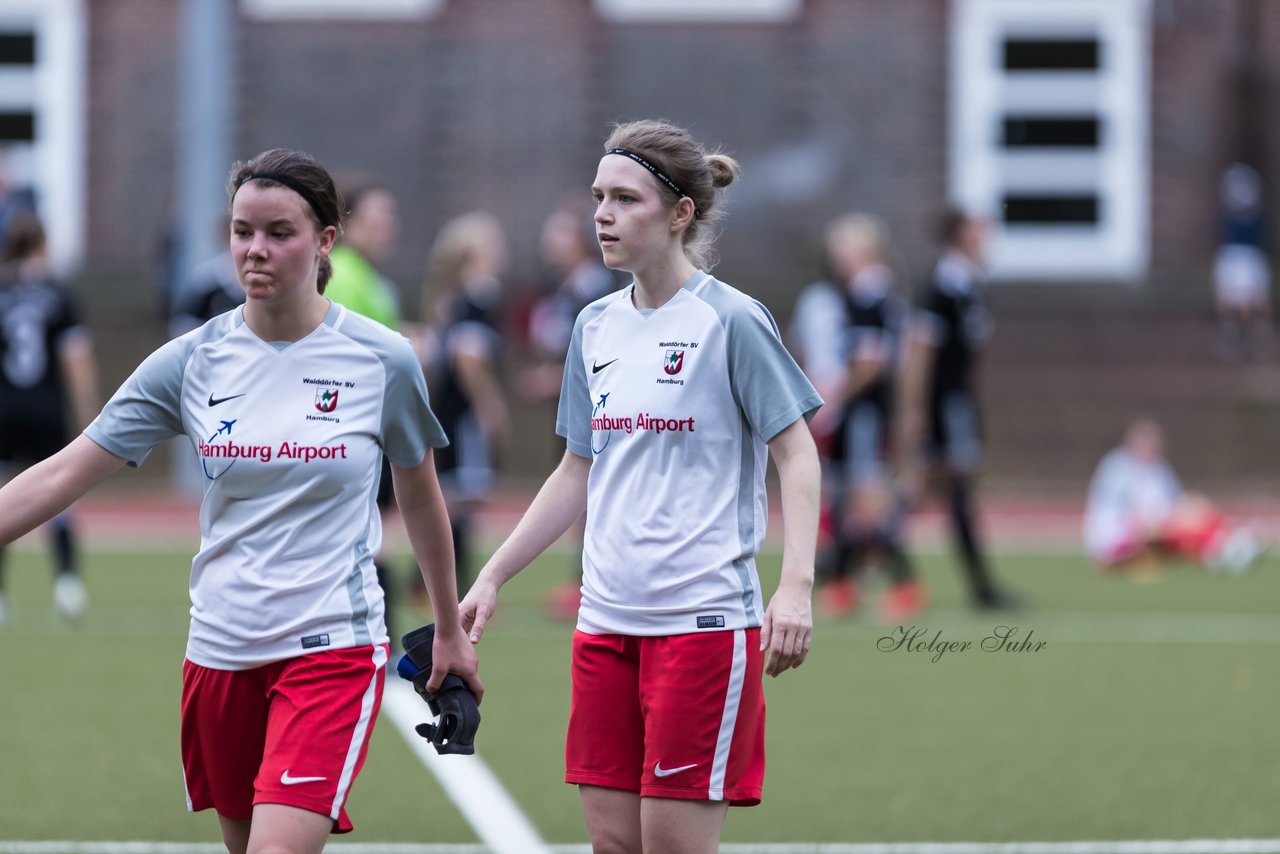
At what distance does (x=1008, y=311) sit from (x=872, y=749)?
56.4ft

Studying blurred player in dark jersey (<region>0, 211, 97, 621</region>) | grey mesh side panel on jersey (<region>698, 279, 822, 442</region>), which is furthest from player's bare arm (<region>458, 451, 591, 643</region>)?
blurred player in dark jersey (<region>0, 211, 97, 621</region>)

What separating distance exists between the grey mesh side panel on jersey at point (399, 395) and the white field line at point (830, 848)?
82.3 inches

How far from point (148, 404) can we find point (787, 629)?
1.50 metres

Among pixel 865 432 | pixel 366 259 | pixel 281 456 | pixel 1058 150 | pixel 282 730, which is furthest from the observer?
pixel 1058 150

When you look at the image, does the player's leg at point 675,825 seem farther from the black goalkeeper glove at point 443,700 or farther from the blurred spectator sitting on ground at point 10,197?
the blurred spectator sitting on ground at point 10,197

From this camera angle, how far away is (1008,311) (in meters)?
24.6

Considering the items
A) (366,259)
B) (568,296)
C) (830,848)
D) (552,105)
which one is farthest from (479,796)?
(552,105)

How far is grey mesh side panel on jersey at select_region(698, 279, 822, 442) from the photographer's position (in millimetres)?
4461

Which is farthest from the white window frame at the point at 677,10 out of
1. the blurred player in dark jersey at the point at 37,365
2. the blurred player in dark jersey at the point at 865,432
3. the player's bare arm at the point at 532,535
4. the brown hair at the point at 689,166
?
the player's bare arm at the point at 532,535

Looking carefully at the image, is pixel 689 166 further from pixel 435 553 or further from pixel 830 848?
pixel 830 848

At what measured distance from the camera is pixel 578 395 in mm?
4777

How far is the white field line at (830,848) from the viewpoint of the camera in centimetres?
617

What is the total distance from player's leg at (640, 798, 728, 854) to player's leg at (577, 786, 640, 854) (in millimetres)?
97

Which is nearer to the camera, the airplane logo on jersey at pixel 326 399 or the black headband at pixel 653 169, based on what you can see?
the airplane logo on jersey at pixel 326 399
